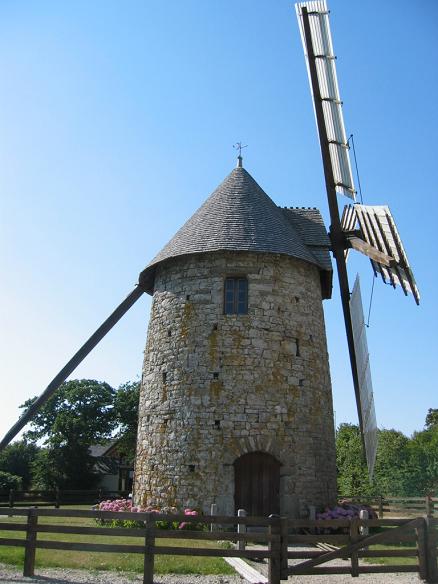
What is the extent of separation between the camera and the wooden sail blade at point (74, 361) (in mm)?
14836

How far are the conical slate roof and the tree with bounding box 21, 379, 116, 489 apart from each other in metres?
17.2

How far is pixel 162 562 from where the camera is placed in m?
8.44

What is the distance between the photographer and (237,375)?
511 inches

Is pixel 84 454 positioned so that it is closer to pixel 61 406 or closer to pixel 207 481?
pixel 61 406

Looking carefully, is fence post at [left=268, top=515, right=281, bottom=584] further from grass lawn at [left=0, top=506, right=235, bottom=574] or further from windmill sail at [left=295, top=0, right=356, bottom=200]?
windmill sail at [left=295, top=0, right=356, bottom=200]

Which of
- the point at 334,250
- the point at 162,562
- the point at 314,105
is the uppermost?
the point at 314,105

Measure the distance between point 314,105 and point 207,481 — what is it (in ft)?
32.5

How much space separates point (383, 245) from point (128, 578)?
9175mm

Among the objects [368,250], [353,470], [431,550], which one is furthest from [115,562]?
[353,470]

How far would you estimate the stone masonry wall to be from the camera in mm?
12570

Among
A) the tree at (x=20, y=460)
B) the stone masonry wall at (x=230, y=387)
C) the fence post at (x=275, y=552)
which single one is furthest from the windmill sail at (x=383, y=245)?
the tree at (x=20, y=460)

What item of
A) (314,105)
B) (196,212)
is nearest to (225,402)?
(196,212)

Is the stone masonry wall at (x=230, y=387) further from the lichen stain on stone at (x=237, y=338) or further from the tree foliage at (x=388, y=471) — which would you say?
the tree foliage at (x=388, y=471)

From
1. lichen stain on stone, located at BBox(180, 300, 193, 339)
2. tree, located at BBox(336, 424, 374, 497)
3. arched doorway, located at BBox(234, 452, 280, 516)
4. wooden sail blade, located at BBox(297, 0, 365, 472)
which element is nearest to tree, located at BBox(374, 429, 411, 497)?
tree, located at BBox(336, 424, 374, 497)
